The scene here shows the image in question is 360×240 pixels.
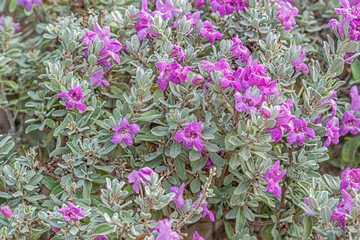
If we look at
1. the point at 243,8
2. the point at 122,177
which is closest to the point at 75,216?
the point at 122,177

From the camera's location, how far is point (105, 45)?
1912 mm

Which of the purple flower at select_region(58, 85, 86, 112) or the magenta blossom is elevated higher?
the magenta blossom

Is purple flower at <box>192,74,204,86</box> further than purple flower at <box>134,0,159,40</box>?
No

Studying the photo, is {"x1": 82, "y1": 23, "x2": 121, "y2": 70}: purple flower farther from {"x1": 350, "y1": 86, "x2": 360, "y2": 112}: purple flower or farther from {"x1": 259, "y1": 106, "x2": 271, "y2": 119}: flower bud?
{"x1": 350, "y1": 86, "x2": 360, "y2": 112}: purple flower

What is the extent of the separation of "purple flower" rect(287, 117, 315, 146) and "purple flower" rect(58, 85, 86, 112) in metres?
0.86

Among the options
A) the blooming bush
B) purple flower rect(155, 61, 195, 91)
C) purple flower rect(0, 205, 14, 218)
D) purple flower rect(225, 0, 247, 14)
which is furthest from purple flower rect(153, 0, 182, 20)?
purple flower rect(0, 205, 14, 218)

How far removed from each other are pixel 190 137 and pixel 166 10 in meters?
0.76

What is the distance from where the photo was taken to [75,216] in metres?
1.52

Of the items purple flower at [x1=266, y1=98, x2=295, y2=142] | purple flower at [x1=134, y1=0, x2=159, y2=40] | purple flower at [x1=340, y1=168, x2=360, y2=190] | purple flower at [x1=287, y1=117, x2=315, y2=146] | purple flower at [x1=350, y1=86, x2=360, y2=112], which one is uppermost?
purple flower at [x1=134, y1=0, x2=159, y2=40]

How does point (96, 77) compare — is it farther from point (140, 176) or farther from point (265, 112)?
point (265, 112)

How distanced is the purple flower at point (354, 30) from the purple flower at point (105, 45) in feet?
3.26

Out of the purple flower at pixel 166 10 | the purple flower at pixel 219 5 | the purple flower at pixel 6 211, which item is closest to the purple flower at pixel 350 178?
the purple flower at pixel 219 5

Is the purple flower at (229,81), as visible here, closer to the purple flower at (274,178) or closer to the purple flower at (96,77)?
the purple flower at (274,178)

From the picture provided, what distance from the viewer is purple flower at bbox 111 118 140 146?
176 cm
